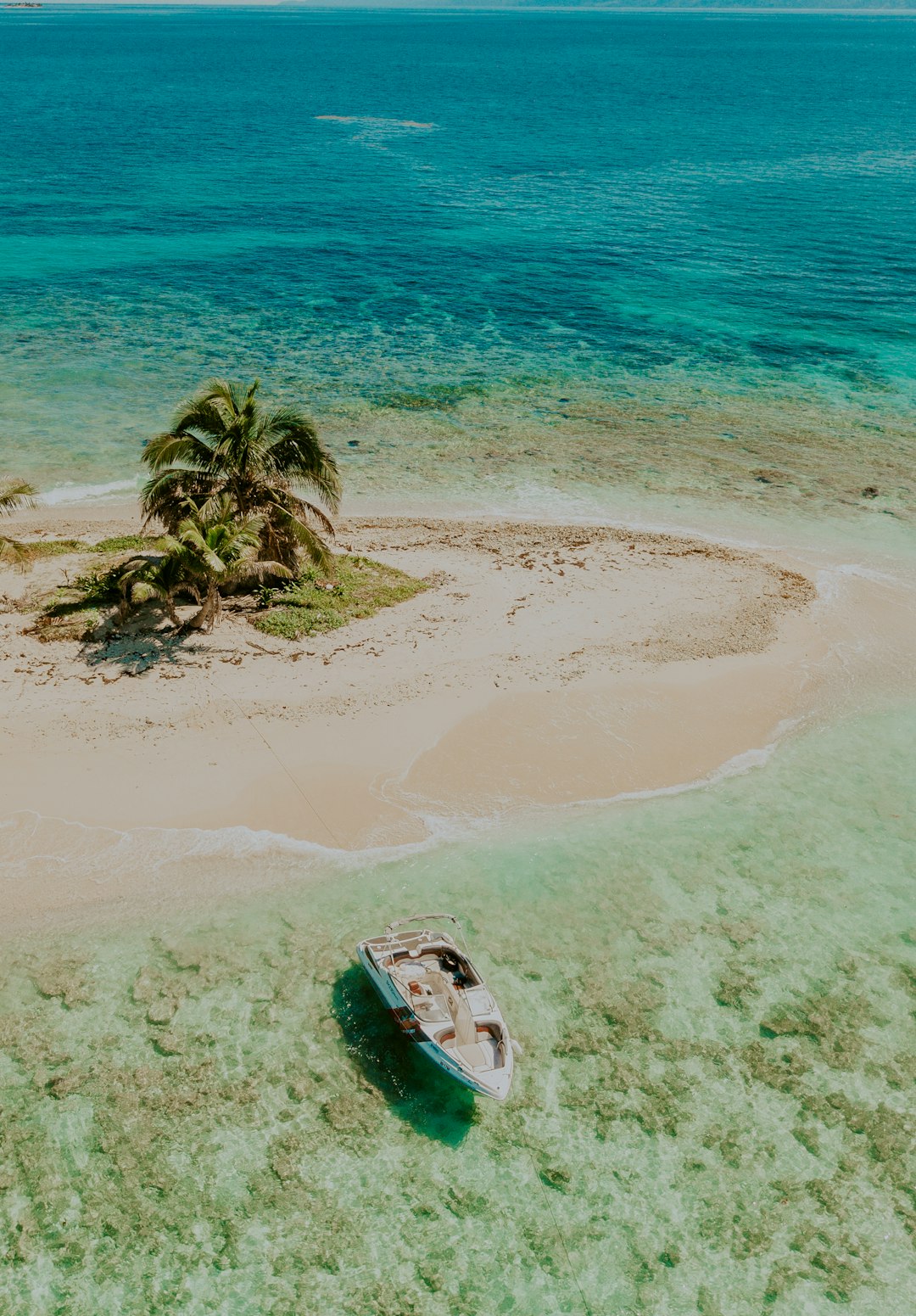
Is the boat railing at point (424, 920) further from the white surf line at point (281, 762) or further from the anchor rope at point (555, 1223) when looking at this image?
the anchor rope at point (555, 1223)

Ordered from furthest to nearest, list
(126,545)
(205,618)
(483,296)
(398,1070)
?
1. (483,296)
2. (126,545)
3. (205,618)
4. (398,1070)

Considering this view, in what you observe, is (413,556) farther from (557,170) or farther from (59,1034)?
(557,170)

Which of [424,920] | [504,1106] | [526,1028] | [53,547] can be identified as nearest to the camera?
[504,1106]

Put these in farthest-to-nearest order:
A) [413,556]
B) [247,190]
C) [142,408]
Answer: [247,190] < [142,408] < [413,556]

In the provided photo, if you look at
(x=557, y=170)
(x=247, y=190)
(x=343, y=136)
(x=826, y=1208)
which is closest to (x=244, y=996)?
(x=826, y=1208)

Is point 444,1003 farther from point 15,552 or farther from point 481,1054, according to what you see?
point 15,552

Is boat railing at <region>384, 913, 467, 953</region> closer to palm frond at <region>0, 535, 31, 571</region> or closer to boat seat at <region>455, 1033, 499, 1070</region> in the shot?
boat seat at <region>455, 1033, 499, 1070</region>

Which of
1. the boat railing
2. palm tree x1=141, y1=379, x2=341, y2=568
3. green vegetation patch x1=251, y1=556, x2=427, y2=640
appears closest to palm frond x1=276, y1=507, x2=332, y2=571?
palm tree x1=141, y1=379, x2=341, y2=568

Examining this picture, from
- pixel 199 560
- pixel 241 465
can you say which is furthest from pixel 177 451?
pixel 199 560
